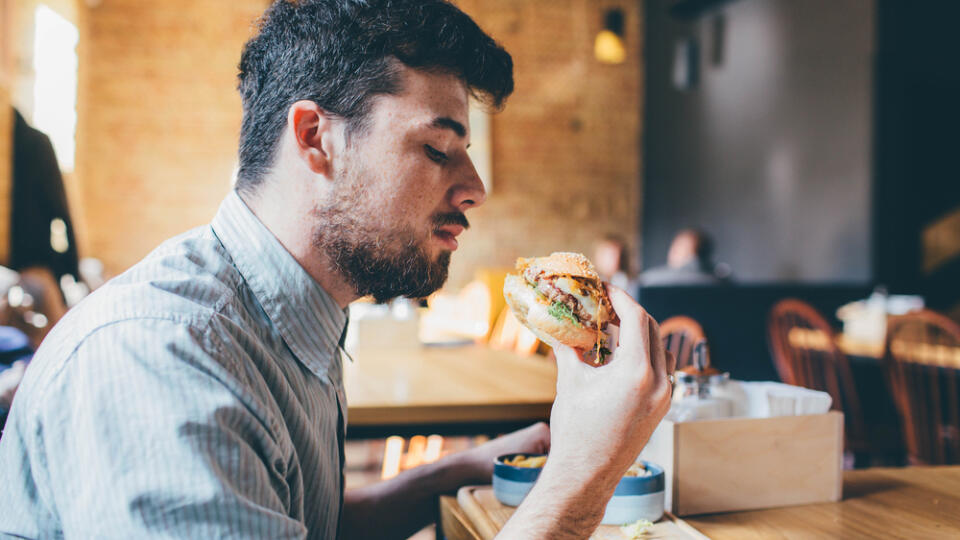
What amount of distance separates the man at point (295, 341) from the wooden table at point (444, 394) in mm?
478

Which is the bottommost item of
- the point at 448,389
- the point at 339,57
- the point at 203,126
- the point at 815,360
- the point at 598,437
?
the point at 815,360

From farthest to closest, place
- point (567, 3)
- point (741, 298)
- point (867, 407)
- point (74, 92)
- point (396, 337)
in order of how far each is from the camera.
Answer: point (567, 3) → point (74, 92) → point (741, 298) → point (867, 407) → point (396, 337)

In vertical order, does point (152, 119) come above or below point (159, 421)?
above

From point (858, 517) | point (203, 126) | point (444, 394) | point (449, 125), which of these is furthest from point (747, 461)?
point (203, 126)

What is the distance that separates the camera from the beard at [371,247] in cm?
99

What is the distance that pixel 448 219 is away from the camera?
108 centimetres

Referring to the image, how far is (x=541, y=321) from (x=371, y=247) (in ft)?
0.94

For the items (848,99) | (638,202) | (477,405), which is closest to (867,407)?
(848,99)

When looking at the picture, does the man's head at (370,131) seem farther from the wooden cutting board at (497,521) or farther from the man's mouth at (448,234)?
the wooden cutting board at (497,521)

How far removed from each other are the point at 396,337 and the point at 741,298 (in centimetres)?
243

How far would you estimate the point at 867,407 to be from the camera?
3.82 m

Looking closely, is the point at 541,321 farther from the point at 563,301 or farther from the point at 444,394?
the point at 444,394

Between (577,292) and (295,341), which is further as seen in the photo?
(577,292)

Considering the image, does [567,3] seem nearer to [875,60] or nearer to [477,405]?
[875,60]
